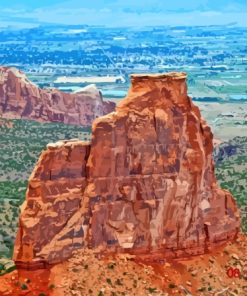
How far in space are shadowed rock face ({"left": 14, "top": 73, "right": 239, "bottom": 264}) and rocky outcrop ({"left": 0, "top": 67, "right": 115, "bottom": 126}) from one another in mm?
78710

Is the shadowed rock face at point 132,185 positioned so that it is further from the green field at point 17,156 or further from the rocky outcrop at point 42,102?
the rocky outcrop at point 42,102

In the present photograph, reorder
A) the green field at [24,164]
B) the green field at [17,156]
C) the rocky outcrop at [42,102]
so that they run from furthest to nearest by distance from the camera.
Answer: the rocky outcrop at [42,102]
the green field at [24,164]
the green field at [17,156]

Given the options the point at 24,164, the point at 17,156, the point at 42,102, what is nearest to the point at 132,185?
the point at 24,164

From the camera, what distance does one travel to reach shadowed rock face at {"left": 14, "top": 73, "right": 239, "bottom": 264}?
45219 millimetres

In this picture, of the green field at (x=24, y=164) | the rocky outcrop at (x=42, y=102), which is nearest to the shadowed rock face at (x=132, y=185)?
the green field at (x=24, y=164)

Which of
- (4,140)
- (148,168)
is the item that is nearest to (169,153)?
(148,168)

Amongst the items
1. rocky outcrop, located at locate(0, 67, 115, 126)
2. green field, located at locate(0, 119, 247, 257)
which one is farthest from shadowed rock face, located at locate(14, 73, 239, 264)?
rocky outcrop, located at locate(0, 67, 115, 126)

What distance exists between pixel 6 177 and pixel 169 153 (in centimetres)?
4623

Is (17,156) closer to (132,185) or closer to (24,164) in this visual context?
(24,164)

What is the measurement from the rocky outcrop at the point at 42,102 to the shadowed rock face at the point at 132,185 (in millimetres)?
78710

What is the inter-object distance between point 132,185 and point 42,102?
83613 mm

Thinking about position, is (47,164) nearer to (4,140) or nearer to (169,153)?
(169,153)

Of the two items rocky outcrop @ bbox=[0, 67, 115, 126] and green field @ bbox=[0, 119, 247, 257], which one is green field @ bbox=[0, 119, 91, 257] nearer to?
green field @ bbox=[0, 119, 247, 257]

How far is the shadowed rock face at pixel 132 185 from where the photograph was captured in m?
45.2
